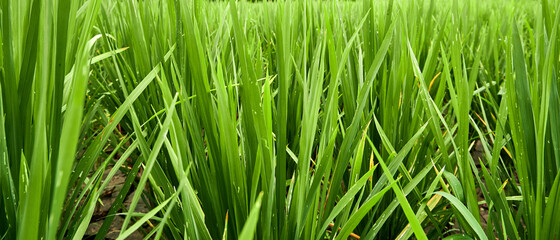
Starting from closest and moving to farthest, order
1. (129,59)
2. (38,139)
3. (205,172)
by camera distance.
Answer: (38,139)
(205,172)
(129,59)

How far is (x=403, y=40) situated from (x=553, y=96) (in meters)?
0.28

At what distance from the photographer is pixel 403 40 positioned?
804 mm

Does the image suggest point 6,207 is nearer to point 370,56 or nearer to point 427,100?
point 427,100

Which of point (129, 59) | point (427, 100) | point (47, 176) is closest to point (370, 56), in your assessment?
point (427, 100)

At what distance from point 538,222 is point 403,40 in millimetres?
397

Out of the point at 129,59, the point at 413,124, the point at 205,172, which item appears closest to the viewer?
the point at 205,172

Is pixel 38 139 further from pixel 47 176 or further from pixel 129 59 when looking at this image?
pixel 129 59

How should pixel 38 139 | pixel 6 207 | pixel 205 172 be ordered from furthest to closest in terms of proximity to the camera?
pixel 205 172, pixel 6 207, pixel 38 139

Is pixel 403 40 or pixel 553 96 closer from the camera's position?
pixel 553 96

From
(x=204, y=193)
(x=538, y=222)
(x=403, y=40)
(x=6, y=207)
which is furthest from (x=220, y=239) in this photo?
(x=403, y=40)

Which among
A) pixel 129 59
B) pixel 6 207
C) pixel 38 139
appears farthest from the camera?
pixel 129 59

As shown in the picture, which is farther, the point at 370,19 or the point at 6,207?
the point at 370,19

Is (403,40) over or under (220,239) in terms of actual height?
over

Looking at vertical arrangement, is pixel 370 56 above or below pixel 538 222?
above
